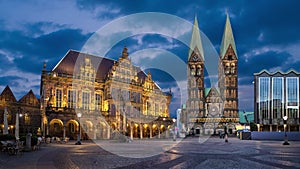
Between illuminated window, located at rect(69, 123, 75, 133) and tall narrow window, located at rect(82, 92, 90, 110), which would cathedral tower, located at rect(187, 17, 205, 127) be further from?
illuminated window, located at rect(69, 123, 75, 133)

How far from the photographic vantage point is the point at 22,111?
49250mm

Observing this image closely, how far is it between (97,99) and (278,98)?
2013 inches

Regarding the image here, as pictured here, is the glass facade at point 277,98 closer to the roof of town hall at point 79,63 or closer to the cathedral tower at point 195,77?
the cathedral tower at point 195,77

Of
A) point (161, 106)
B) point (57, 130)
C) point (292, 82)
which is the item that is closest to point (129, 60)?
point (161, 106)

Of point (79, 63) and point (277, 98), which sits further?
point (277, 98)

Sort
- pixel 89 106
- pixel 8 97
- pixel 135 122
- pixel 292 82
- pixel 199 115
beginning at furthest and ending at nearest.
→ pixel 199 115, pixel 292 82, pixel 135 122, pixel 89 106, pixel 8 97

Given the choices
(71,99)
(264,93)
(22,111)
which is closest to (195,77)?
(264,93)

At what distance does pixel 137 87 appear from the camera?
65375 millimetres

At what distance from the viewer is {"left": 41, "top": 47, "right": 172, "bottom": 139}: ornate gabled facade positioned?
51.4 m

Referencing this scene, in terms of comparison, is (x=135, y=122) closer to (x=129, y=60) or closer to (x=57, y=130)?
(x=129, y=60)

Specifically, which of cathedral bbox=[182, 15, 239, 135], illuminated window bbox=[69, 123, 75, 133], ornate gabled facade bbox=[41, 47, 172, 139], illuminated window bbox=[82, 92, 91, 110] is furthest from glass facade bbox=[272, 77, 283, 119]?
illuminated window bbox=[69, 123, 75, 133]

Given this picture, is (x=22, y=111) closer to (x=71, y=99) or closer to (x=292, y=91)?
(x=71, y=99)

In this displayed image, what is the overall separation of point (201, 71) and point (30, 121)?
73848 mm

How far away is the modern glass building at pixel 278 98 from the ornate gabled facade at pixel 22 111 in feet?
196
